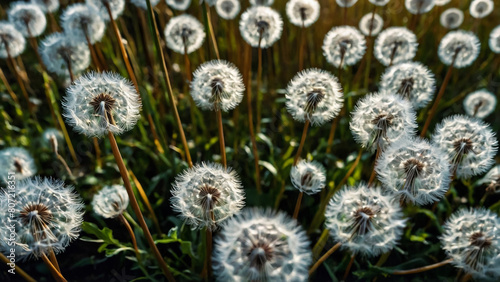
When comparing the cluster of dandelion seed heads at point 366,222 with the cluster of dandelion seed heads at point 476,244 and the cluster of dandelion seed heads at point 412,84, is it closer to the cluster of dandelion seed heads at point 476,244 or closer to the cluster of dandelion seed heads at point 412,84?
the cluster of dandelion seed heads at point 476,244

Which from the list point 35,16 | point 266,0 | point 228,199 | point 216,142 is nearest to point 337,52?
point 266,0

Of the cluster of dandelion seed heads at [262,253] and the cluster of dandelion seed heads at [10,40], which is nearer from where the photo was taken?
the cluster of dandelion seed heads at [262,253]

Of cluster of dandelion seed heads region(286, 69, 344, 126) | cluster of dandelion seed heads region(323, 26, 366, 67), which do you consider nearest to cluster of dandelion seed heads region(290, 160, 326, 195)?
cluster of dandelion seed heads region(286, 69, 344, 126)

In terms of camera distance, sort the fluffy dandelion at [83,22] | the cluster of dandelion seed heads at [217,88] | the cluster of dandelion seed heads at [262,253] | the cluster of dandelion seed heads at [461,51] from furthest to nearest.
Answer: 1. the cluster of dandelion seed heads at [461,51]
2. the fluffy dandelion at [83,22]
3. the cluster of dandelion seed heads at [217,88]
4. the cluster of dandelion seed heads at [262,253]

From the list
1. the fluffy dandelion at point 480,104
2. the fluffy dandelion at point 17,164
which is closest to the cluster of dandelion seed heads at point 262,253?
the fluffy dandelion at point 17,164

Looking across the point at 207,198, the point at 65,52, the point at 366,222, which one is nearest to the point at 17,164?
the point at 65,52

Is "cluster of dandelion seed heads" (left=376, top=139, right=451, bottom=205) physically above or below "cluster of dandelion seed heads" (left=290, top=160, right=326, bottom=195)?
above

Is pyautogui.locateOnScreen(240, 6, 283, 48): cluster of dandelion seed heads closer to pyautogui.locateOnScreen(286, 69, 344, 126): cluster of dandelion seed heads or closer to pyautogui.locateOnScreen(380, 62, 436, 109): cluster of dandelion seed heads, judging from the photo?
pyautogui.locateOnScreen(286, 69, 344, 126): cluster of dandelion seed heads
